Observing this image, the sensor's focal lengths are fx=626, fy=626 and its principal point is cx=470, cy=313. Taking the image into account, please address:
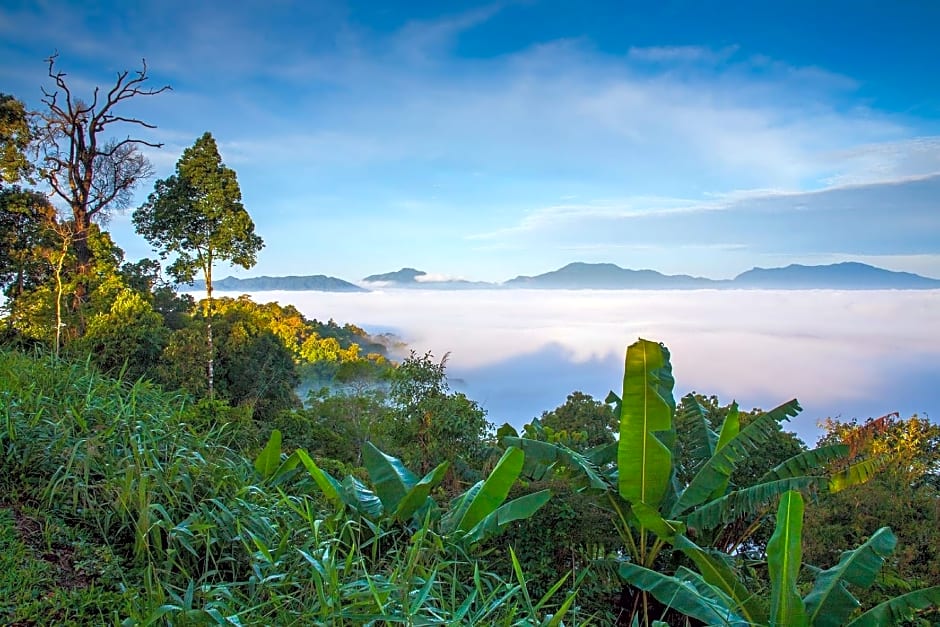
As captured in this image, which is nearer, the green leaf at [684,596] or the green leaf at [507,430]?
the green leaf at [684,596]

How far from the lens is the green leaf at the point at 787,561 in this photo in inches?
151

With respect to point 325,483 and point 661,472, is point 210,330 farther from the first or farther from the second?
point 661,472

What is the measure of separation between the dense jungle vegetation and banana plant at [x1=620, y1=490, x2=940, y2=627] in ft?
0.06

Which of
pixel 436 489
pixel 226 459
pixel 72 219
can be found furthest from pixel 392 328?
pixel 226 459

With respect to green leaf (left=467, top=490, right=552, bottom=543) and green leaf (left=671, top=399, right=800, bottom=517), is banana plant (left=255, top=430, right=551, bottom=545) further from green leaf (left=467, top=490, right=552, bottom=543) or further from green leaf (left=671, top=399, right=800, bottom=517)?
green leaf (left=671, top=399, right=800, bottom=517)

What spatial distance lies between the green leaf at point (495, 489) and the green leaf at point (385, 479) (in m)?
0.55

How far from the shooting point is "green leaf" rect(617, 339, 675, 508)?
5316 millimetres

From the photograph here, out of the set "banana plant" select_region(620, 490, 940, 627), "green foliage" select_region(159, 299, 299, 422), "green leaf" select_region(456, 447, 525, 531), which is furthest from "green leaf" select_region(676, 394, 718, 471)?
"green foliage" select_region(159, 299, 299, 422)

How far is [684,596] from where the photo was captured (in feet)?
14.2

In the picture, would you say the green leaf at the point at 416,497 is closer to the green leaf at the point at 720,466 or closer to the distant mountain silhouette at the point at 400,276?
the green leaf at the point at 720,466

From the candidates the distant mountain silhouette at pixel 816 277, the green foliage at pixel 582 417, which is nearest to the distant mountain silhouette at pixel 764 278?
the distant mountain silhouette at pixel 816 277

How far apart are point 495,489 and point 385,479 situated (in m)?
0.88

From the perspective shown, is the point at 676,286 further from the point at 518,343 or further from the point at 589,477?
the point at 589,477

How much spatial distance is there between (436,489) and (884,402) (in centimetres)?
3342
